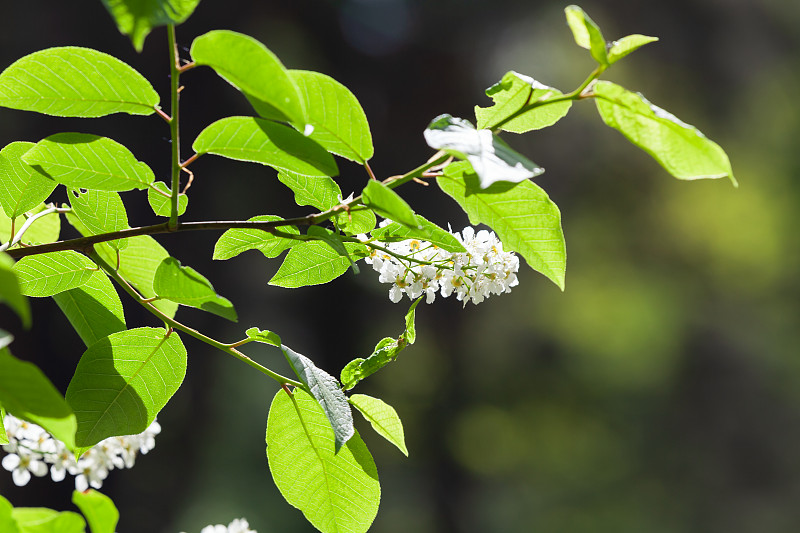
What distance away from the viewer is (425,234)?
0.44m

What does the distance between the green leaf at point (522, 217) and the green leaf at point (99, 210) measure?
0.26m

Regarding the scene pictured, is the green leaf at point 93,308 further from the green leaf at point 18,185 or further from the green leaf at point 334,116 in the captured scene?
the green leaf at point 334,116

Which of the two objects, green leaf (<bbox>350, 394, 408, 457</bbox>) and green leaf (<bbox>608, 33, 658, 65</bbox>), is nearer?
green leaf (<bbox>608, 33, 658, 65</bbox>)

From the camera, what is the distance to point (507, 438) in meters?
6.91

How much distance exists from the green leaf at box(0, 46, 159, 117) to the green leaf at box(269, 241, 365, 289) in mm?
172

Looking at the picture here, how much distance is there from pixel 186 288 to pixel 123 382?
14 cm

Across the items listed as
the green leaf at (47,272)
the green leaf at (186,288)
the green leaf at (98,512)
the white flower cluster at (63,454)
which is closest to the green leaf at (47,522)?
the green leaf at (98,512)

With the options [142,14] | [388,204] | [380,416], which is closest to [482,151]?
[388,204]

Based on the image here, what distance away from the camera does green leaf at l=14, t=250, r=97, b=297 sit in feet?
1.65

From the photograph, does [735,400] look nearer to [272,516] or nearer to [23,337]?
[272,516]

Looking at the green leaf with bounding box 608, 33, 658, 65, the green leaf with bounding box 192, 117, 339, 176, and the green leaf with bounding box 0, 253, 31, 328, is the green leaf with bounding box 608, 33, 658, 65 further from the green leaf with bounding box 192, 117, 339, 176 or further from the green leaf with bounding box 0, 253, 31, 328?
the green leaf with bounding box 0, 253, 31, 328

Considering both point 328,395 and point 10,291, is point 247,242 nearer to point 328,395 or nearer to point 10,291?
point 328,395

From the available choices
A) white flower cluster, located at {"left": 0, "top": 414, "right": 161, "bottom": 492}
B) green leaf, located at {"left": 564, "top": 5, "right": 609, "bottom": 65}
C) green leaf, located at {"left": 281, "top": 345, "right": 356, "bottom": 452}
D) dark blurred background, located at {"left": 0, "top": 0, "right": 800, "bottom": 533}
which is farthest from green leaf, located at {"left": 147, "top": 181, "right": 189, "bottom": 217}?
dark blurred background, located at {"left": 0, "top": 0, "right": 800, "bottom": 533}

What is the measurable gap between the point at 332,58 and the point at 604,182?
2.85m
